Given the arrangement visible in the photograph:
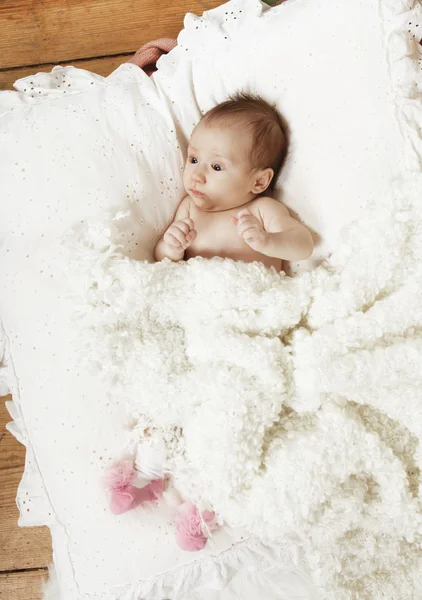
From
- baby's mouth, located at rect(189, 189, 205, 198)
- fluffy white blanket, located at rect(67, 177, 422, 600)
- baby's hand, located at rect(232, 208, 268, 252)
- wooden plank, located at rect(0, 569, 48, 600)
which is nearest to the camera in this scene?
fluffy white blanket, located at rect(67, 177, 422, 600)

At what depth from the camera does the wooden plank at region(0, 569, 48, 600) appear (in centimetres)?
116

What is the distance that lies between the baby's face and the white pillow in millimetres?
59

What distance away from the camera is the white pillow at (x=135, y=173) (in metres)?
0.90

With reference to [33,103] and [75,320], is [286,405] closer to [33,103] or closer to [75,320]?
[75,320]

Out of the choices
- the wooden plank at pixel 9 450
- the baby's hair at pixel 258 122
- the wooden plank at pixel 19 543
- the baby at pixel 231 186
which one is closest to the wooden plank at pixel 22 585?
the wooden plank at pixel 19 543

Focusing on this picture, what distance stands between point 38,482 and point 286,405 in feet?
1.55

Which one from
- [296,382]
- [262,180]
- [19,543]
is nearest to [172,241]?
[262,180]

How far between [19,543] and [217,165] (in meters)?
0.87

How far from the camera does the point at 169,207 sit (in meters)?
1.06

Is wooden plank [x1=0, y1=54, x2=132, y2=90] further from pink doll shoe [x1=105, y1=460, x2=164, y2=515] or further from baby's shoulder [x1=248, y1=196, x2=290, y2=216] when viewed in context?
pink doll shoe [x1=105, y1=460, x2=164, y2=515]

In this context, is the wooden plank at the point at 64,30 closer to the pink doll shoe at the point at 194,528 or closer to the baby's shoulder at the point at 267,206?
the baby's shoulder at the point at 267,206

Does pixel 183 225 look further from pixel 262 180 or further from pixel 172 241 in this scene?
pixel 262 180

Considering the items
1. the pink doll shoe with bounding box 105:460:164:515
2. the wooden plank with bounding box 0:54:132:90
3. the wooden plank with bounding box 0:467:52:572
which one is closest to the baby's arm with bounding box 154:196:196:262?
the pink doll shoe with bounding box 105:460:164:515

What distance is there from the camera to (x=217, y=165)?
1007 millimetres
